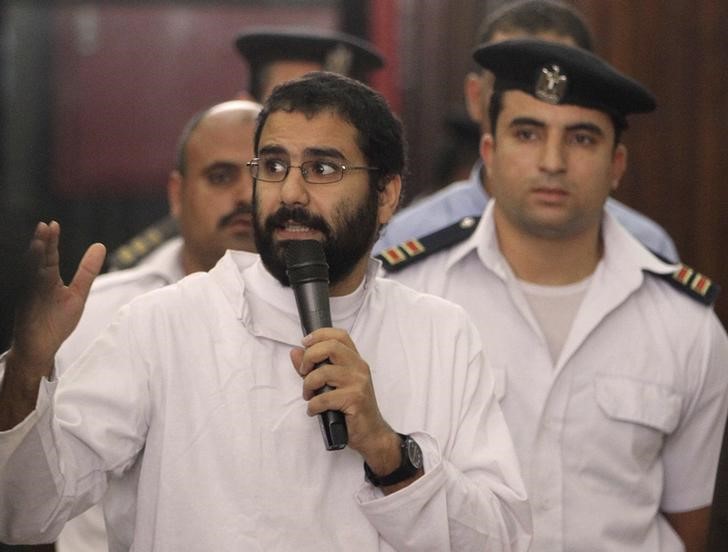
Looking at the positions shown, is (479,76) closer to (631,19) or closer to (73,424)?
(631,19)

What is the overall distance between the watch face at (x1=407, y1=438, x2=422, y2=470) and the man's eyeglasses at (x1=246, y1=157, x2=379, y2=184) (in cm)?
44

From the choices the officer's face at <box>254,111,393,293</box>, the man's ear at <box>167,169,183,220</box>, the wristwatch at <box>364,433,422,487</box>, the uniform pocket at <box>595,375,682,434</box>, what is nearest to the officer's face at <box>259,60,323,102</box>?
the man's ear at <box>167,169,183,220</box>

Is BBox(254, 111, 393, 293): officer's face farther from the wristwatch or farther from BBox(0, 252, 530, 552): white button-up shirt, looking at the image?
the wristwatch

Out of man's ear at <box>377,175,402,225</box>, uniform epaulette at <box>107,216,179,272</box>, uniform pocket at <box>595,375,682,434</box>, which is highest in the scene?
man's ear at <box>377,175,402,225</box>

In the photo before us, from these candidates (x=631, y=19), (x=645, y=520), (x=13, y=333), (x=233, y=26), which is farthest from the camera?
(x=233, y=26)

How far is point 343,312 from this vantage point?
2359mm

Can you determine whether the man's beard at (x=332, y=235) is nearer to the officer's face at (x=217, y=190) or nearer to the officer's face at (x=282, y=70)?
the officer's face at (x=217, y=190)

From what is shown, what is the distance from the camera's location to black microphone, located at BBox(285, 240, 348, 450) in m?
2.03

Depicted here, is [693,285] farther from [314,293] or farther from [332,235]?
[314,293]

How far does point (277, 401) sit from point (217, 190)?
46.3 inches

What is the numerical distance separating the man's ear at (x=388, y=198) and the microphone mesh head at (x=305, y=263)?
0.25 m

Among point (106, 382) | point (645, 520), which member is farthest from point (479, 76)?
point (106, 382)

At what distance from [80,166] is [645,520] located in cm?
499

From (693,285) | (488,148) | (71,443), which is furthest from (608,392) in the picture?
(71,443)
